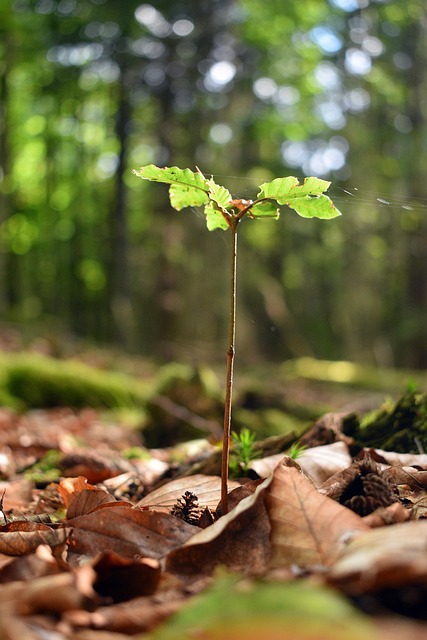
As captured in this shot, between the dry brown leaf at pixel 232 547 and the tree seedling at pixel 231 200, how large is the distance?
215mm

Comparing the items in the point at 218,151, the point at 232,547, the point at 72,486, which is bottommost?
the point at 72,486

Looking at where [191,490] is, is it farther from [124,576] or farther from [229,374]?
[124,576]

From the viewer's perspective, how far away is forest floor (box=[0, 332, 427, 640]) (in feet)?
2.62

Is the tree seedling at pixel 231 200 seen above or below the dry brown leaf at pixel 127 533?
above

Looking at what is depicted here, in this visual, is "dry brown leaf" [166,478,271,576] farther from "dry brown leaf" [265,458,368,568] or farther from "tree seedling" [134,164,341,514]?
"tree seedling" [134,164,341,514]

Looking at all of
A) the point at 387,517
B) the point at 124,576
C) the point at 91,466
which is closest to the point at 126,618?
the point at 124,576

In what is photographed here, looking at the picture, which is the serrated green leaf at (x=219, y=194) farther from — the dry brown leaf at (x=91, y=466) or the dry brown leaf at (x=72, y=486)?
the dry brown leaf at (x=91, y=466)

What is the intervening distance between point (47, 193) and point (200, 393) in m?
20.4

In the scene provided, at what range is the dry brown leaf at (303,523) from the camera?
3.94 ft

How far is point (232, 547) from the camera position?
4.39 ft

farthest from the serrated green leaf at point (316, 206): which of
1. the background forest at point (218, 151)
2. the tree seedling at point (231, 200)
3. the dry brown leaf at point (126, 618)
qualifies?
the background forest at point (218, 151)

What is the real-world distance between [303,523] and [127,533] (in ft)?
1.49

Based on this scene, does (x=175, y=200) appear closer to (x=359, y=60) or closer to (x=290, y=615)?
(x=290, y=615)

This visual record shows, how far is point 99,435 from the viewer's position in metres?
5.30
